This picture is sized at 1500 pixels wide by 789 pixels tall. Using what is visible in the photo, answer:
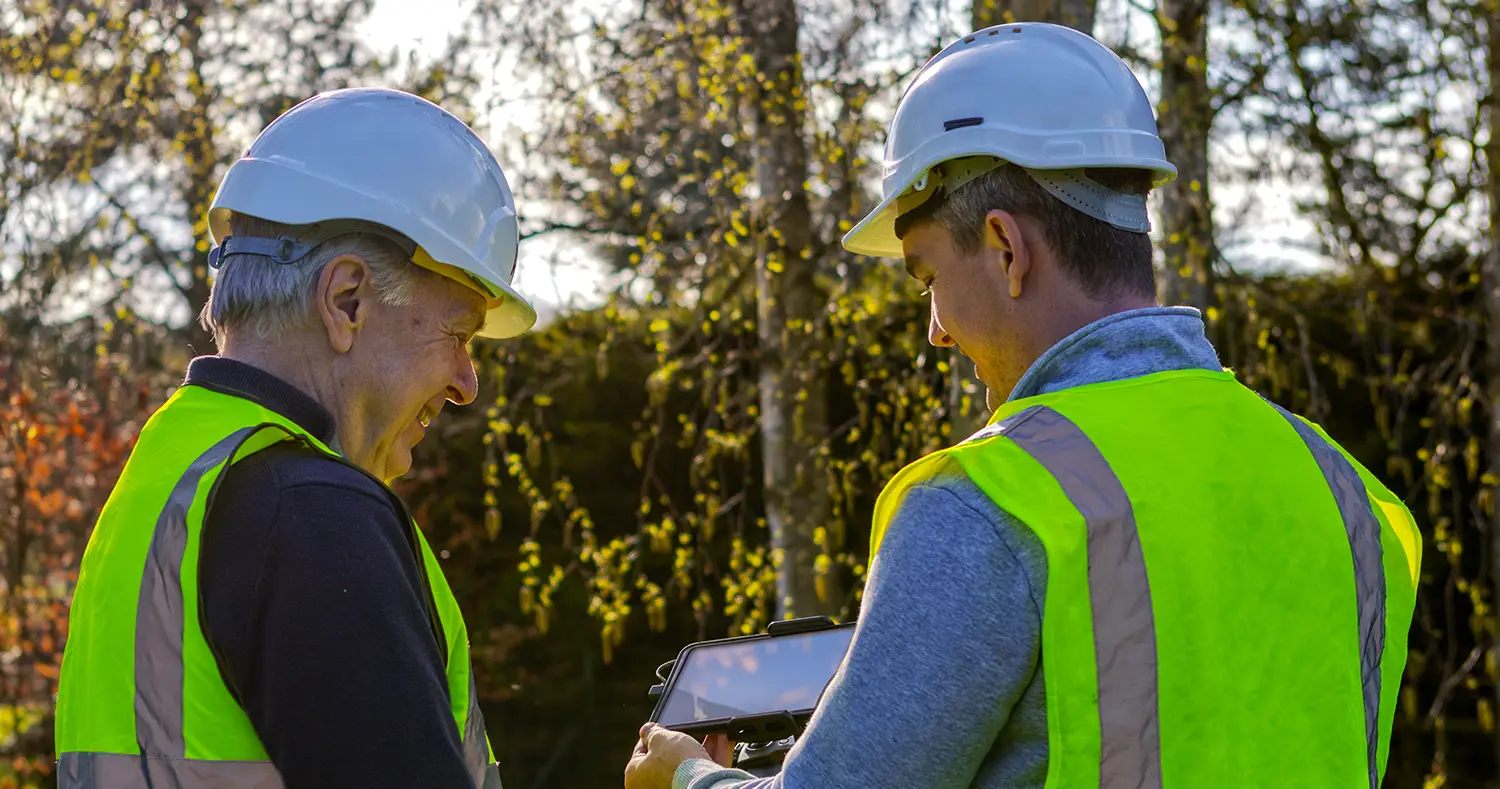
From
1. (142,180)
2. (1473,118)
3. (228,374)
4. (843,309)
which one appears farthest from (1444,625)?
(142,180)

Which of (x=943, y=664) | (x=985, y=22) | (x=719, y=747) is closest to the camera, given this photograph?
(x=943, y=664)

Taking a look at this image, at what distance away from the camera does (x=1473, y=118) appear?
4.80 metres

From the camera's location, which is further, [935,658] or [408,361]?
[408,361]

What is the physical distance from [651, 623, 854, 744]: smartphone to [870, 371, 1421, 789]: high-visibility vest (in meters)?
0.55

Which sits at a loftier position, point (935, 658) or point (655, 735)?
point (935, 658)

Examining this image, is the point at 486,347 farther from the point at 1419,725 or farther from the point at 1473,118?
the point at 1419,725

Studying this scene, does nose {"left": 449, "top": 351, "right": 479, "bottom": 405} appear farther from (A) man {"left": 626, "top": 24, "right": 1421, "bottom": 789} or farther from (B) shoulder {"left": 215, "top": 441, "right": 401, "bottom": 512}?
(A) man {"left": 626, "top": 24, "right": 1421, "bottom": 789}

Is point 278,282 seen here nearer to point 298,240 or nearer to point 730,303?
point 298,240

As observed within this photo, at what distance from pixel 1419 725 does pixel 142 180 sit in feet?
22.1

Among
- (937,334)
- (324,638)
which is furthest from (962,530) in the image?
(324,638)

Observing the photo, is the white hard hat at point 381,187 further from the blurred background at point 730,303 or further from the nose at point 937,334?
the blurred background at point 730,303

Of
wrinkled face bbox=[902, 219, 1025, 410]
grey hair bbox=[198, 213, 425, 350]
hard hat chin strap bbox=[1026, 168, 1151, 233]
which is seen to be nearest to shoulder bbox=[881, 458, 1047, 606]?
wrinkled face bbox=[902, 219, 1025, 410]

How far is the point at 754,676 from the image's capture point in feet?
6.64

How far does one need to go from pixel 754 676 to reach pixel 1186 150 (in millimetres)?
3257
